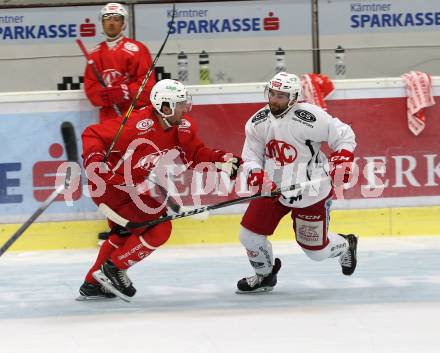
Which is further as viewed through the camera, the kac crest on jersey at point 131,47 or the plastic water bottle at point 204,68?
the plastic water bottle at point 204,68

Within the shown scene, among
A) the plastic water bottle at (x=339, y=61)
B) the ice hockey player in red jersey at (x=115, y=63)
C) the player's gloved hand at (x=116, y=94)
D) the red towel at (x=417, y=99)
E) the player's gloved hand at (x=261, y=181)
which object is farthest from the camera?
the plastic water bottle at (x=339, y=61)

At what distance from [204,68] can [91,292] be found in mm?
2675

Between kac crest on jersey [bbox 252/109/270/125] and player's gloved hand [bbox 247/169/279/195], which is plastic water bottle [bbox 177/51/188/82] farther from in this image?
player's gloved hand [bbox 247/169/279/195]

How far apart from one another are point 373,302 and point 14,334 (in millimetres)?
1758

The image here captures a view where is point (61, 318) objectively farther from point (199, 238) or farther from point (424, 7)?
point (424, 7)

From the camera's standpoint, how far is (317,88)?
23.6 ft

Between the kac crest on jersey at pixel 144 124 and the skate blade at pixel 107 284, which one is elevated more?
the kac crest on jersey at pixel 144 124

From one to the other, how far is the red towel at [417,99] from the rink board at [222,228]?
1.88 ft

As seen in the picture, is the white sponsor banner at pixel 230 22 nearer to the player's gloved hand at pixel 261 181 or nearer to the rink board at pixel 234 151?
the rink board at pixel 234 151

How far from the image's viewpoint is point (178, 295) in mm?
5711

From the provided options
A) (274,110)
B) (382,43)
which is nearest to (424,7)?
(382,43)

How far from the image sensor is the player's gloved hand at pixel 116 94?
680cm

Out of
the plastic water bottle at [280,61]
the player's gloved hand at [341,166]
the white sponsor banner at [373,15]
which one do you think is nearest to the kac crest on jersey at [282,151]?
the player's gloved hand at [341,166]

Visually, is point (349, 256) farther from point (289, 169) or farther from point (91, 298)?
point (91, 298)
